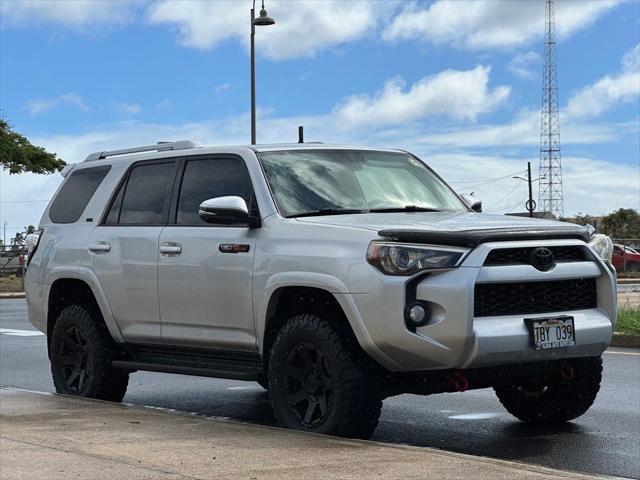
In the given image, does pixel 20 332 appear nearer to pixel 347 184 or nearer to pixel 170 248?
pixel 170 248

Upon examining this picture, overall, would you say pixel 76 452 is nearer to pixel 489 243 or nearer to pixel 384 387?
pixel 384 387

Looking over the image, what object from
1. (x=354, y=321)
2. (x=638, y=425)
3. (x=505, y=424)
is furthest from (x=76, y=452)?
(x=638, y=425)

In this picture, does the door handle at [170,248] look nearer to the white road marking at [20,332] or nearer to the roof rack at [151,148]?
the roof rack at [151,148]

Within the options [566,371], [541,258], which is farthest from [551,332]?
[566,371]

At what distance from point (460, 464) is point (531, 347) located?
45.0 inches

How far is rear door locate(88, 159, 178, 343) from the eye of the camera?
8.47 metres

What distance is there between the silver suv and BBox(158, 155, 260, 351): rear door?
0.04 feet

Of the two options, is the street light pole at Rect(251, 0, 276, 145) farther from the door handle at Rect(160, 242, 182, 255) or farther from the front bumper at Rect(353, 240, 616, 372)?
the front bumper at Rect(353, 240, 616, 372)

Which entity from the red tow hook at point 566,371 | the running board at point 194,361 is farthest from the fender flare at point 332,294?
the red tow hook at point 566,371

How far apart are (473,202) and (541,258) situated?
1.96 metres

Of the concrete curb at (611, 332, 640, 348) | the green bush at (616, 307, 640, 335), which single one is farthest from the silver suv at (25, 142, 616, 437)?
the green bush at (616, 307, 640, 335)

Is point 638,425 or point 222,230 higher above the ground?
point 222,230

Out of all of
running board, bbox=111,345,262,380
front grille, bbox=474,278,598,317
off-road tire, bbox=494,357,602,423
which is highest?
front grille, bbox=474,278,598,317

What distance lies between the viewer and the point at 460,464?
5.86 m
